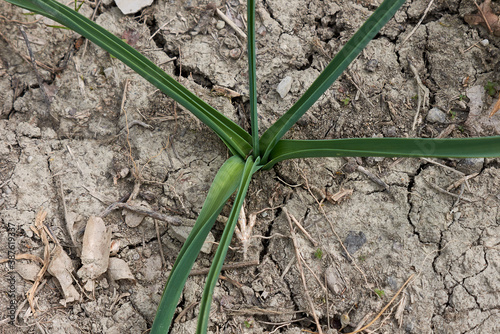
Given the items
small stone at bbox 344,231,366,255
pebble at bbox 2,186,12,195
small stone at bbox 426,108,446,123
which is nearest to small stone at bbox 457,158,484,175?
small stone at bbox 426,108,446,123

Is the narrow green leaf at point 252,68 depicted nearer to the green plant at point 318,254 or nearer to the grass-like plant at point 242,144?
the grass-like plant at point 242,144

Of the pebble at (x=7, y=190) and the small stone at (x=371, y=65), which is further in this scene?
the small stone at (x=371, y=65)

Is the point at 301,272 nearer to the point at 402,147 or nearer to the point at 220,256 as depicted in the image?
the point at 220,256

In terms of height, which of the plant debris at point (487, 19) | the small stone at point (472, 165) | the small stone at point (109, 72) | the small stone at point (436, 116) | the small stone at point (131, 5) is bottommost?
the small stone at point (472, 165)

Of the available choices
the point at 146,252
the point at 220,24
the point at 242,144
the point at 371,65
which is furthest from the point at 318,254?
the point at 220,24

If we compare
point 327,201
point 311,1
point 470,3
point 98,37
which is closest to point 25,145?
point 98,37

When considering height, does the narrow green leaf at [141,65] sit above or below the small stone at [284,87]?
below

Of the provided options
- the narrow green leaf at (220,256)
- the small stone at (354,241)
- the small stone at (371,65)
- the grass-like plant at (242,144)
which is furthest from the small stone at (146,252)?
the small stone at (371,65)
